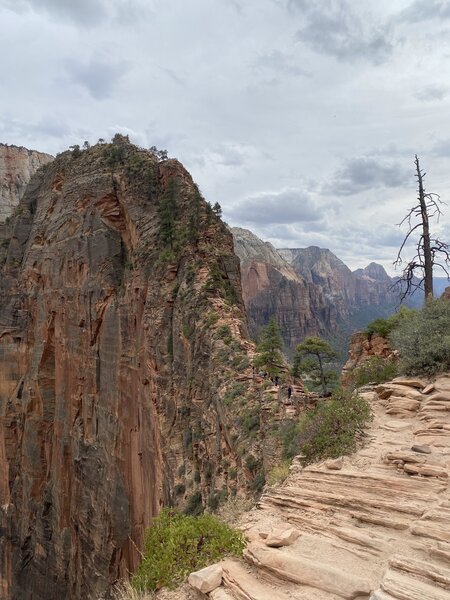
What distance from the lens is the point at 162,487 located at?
23266mm

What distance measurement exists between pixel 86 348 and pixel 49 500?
48.9 ft

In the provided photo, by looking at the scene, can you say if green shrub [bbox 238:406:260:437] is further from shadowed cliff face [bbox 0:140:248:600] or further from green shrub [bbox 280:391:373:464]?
green shrub [bbox 280:391:373:464]

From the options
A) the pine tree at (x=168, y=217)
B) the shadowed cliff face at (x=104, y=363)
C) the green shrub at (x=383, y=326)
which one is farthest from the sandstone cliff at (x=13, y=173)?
the green shrub at (x=383, y=326)

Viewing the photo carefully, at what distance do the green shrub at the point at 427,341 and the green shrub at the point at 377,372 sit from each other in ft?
2.95

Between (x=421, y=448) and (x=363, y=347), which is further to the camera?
(x=363, y=347)

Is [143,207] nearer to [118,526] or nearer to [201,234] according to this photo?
[201,234]

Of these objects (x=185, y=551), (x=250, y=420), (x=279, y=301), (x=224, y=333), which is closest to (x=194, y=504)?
(x=250, y=420)

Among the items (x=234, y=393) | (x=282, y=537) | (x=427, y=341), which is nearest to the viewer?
(x=282, y=537)

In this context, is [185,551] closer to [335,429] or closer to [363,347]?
[335,429]

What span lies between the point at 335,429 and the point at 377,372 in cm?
545

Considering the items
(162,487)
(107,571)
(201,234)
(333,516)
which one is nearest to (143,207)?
(201,234)

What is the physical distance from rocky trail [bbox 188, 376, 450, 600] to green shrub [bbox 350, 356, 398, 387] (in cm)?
414

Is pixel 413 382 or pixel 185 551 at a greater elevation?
pixel 413 382

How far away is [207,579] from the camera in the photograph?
239 inches
